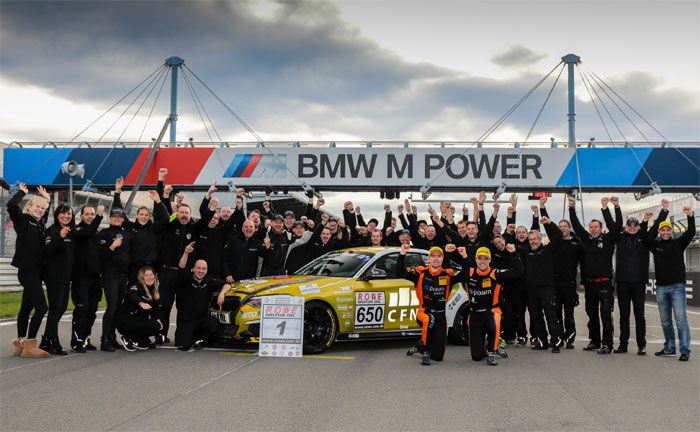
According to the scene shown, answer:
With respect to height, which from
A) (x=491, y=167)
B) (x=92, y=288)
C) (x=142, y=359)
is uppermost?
(x=491, y=167)

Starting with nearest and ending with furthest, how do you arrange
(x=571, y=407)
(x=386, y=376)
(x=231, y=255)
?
(x=571, y=407) → (x=386, y=376) → (x=231, y=255)

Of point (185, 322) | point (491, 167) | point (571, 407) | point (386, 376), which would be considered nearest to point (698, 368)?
point (571, 407)

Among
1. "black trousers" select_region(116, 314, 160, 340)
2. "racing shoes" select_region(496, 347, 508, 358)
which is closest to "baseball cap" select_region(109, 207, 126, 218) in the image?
"black trousers" select_region(116, 314, 160, 340)

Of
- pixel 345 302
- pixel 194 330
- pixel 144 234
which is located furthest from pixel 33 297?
pixel 345 302

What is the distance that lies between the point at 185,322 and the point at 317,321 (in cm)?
189

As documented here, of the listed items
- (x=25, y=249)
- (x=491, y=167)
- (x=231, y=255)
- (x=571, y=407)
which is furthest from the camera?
(x=491, y=167)

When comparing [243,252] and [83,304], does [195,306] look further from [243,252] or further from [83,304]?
[243,252]

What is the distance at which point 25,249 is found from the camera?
336 inches

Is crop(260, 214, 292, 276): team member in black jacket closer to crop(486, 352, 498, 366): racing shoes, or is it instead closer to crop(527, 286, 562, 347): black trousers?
crop(527, 286, 562, 347): black trousers

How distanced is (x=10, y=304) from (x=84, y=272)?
31.1ft

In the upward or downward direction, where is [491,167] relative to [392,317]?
upward

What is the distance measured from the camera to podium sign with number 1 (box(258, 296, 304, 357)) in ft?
29.5

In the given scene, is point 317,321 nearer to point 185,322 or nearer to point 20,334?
point 185,322

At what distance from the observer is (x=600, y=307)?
10133 mm
